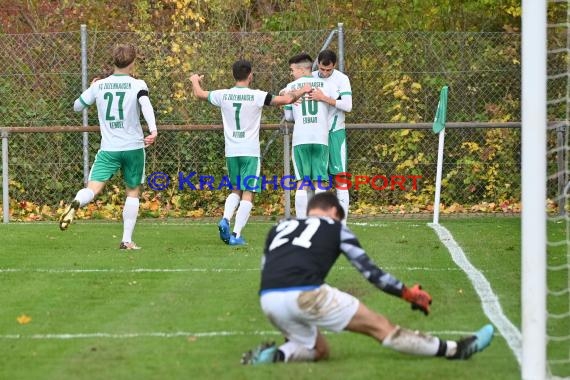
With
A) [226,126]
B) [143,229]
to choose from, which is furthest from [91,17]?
[226,126]

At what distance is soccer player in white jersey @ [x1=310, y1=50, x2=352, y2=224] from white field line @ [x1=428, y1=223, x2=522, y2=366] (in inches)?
63.6

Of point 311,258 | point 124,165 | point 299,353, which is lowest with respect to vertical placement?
point 299,353

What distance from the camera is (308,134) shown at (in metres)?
15.3

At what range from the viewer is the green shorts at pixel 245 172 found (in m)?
14.6

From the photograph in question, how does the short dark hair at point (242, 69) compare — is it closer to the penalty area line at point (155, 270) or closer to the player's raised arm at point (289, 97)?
the player's raised arm at point (289, 97)

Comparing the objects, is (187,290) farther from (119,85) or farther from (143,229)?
(143,229)

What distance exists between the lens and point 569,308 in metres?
9.73

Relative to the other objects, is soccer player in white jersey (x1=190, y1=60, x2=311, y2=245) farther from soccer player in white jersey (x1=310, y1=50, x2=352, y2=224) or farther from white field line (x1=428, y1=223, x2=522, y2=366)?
white field line (x1=428, y1=223, x2=522, y2=366)

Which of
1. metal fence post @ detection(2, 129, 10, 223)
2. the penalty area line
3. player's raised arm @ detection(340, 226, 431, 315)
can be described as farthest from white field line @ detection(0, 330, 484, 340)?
metal fence post @ detection(2, 129, 10, 223)

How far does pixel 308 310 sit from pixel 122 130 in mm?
6996

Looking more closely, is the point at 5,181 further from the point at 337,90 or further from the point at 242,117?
the point at 337,90

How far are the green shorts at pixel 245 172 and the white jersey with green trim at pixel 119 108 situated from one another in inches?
42.4

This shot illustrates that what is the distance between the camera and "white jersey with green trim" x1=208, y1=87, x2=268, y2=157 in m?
14.6

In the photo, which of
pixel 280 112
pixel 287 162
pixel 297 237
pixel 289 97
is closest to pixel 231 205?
pixel 289 97
